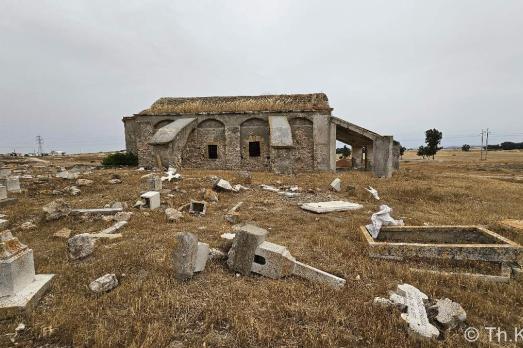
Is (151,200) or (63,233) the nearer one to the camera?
(63,233)

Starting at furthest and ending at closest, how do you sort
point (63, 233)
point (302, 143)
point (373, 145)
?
point (302, 143) < point (373, 145) < point (63, 233)

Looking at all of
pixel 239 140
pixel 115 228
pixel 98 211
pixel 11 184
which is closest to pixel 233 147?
pixel 239 140

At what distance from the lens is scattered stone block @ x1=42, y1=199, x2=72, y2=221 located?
6.61 metres

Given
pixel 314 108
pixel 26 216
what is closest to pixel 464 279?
pixel 26 216

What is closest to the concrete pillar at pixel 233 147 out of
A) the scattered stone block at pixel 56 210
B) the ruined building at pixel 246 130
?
the ruined building at pixel 246 130

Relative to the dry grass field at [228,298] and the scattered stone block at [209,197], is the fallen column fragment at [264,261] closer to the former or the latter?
the dry grass field at [228,298]

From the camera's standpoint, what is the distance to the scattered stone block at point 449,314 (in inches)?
Result: 113

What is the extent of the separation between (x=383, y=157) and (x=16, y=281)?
A: 1585cm

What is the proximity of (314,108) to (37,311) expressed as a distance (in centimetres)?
1554

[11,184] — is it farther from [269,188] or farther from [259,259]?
[259,259]

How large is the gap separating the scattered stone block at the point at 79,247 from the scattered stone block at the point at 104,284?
118 cm

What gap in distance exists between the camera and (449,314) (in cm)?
292

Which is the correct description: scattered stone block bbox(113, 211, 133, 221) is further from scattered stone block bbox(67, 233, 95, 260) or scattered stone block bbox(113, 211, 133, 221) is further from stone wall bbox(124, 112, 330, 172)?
stone wall bbox(124, 112, 330, 172)

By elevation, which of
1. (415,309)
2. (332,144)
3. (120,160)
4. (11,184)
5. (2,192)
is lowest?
(415,309)
